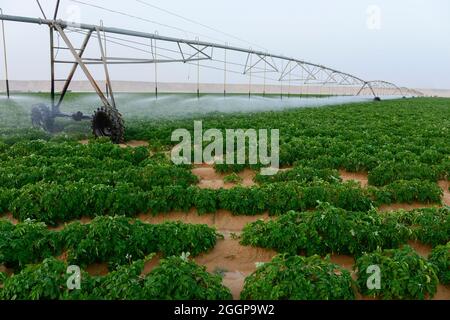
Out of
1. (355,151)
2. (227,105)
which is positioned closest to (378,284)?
(355,151)

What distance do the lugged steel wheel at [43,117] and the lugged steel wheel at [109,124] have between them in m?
4.15

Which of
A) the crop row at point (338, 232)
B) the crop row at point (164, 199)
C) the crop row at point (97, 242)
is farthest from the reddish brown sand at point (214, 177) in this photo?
the crop row at point (97, 242)

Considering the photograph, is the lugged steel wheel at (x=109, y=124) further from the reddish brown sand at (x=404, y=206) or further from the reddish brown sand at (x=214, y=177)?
the reddish brown sand at (x=404, y=206)

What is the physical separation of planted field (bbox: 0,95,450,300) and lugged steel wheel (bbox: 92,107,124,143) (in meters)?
4.20

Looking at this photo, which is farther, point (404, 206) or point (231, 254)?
point (404, 206)

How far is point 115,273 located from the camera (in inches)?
234

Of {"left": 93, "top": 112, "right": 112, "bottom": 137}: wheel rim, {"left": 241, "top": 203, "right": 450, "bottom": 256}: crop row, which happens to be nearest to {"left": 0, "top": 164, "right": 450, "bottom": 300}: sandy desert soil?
{"left": 241, "top": 203, "right": 450, "bottom": 256}: crop row

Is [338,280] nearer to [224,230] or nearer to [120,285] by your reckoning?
[120,285]

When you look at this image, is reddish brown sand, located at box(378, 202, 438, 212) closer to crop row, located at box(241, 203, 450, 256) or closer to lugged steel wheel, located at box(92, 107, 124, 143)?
crop row, located at box(241, 203, 450, 256)

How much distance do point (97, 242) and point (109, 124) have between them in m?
12.4

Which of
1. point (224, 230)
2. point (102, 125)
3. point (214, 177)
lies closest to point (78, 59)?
point (102, 125)

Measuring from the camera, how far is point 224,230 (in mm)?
9305
